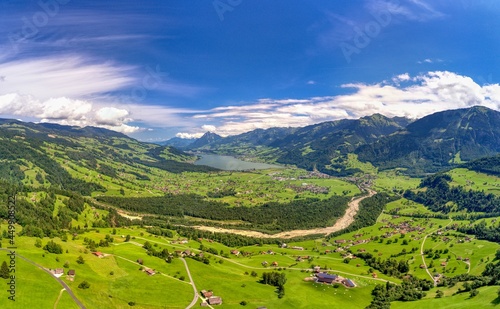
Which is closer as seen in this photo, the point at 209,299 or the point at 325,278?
the point at 209,299

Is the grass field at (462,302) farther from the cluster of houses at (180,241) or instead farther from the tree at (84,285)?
the cluster of houses at (180,241)

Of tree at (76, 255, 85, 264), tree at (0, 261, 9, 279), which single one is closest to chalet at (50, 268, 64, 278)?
tree at (76, 255, 85, 264)

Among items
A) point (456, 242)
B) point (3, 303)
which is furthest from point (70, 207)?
point (456, 242)

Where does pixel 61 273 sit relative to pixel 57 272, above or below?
below

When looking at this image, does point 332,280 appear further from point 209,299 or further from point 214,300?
point 209,299

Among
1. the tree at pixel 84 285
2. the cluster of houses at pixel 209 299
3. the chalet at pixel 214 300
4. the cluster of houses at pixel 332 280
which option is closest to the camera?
the tree at pixel 84 285

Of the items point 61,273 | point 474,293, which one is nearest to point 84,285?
point 61,273

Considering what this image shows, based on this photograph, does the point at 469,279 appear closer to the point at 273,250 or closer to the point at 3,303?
the point at 273,250

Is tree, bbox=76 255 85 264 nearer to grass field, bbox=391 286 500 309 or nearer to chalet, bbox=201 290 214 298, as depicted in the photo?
chalet, bbox=201 290 214 298

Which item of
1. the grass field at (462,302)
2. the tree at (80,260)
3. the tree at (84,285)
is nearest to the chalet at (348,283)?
the grass field at (462,302)
